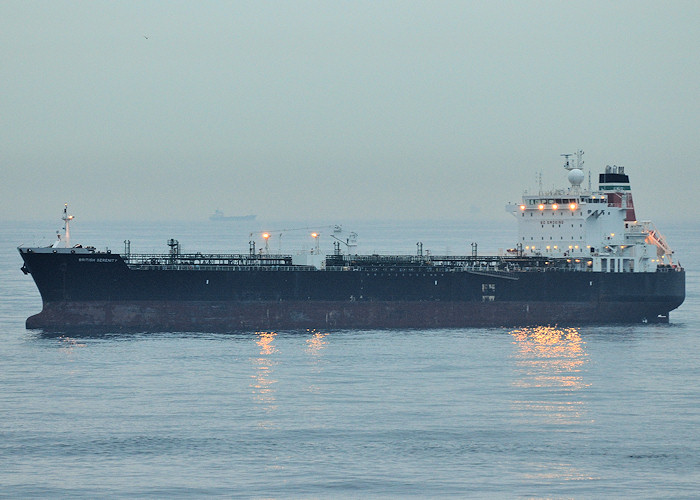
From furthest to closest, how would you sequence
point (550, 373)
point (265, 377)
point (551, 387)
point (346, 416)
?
point (550, 373) → point (265, 377) → point (551, 387) → point (346, 416)

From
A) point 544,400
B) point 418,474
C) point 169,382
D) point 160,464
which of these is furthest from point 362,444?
point 169,382

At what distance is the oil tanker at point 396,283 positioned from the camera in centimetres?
6388

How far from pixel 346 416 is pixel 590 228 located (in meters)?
36.8

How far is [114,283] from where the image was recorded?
210 feet

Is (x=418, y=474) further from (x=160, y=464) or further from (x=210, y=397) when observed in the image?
(x=210, y=397)

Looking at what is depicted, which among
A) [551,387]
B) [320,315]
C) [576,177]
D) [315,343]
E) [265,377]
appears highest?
[576,177]

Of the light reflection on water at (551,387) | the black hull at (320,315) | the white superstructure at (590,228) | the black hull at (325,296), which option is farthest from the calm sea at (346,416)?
the white superstructure at (590,228)

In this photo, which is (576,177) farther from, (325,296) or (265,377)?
(265,377)

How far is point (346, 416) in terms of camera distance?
136ft

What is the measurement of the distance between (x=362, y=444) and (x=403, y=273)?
3017 centimetres

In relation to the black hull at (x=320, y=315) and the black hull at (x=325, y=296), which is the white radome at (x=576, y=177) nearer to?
the black hull at (x=325, y=296)

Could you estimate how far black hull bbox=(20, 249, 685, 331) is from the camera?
6372 centimetres

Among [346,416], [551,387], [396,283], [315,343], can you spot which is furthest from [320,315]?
[346,416]

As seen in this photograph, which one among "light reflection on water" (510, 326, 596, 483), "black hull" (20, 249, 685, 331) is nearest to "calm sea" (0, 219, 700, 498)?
"light reflection on water" (510, 326, 596, 483)
